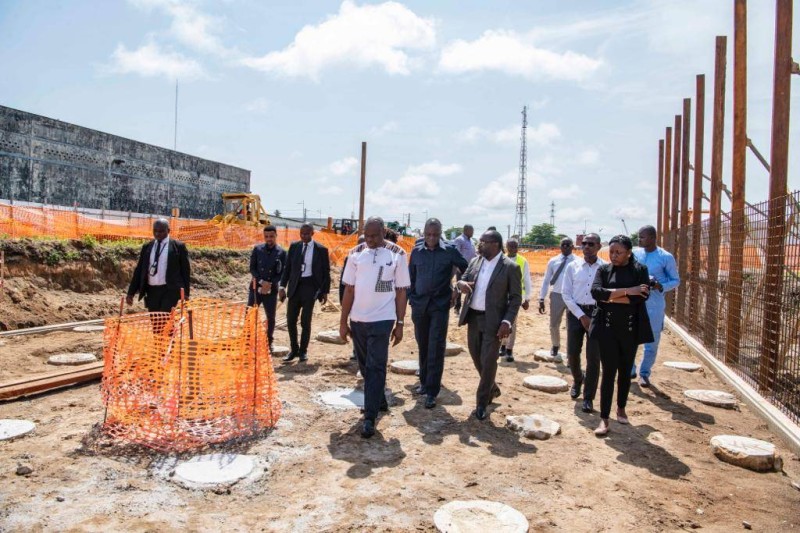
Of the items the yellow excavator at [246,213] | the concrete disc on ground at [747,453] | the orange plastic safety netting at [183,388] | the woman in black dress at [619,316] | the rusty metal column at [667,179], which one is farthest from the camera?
the yellow excavator at [246,213]

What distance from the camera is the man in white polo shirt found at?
4.97 meters

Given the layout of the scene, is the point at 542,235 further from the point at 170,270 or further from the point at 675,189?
the point at 170,270

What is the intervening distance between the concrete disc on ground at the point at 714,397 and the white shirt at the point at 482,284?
316cm

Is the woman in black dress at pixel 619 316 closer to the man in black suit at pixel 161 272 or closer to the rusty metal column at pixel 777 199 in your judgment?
the rusty metal column at pixel 777 199

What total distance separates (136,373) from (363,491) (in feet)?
8.56

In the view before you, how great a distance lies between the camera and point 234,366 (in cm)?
519

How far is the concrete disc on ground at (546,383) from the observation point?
21.8 feet

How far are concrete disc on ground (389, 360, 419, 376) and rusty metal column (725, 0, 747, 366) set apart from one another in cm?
442

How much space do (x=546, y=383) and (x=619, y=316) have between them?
1.93 meters

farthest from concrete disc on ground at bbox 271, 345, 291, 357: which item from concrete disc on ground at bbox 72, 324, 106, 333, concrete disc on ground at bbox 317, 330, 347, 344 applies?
concrete disc on ground at bbox 72, 324, 106, 333

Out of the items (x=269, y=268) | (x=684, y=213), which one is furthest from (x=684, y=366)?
(x=684, y=213)

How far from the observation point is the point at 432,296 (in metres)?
6.01

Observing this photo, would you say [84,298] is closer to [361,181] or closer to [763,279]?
[361,181]

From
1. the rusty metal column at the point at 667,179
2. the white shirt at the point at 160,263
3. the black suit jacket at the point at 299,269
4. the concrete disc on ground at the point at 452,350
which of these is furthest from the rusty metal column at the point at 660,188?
the white shirt at the point at 160,263
